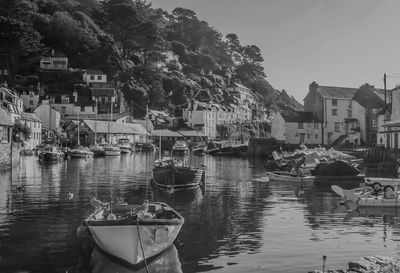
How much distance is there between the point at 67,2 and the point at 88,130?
6943 cm

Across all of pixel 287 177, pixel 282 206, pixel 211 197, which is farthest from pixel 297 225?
pixel 287 177

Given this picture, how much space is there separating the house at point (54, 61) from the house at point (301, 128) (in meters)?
64.6

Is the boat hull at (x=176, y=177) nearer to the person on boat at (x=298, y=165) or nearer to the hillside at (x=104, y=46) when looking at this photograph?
the person on boat at (x=298, y=165)

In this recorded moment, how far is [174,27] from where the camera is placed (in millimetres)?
196375

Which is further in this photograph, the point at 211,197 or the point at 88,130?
the point at 88,130

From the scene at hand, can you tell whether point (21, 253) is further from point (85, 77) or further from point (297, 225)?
point (85, 77)

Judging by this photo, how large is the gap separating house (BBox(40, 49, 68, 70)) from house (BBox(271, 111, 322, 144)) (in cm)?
6464

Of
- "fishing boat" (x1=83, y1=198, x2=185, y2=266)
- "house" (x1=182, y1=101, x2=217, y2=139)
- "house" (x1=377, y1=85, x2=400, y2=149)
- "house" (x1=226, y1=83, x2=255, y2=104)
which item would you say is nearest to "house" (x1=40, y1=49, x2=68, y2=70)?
"house" (x1=182, y1=101, x2=217, y2=139)

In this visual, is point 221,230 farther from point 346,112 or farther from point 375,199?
point 346,112

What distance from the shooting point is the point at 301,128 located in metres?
101

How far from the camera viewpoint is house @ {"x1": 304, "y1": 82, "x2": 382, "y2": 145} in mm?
94000

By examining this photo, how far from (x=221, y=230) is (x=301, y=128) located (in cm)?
7961

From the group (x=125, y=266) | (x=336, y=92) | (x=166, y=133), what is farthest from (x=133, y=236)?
(x=166, y=133)

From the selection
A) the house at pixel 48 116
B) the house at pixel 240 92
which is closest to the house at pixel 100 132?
the house at pixel 48 116
